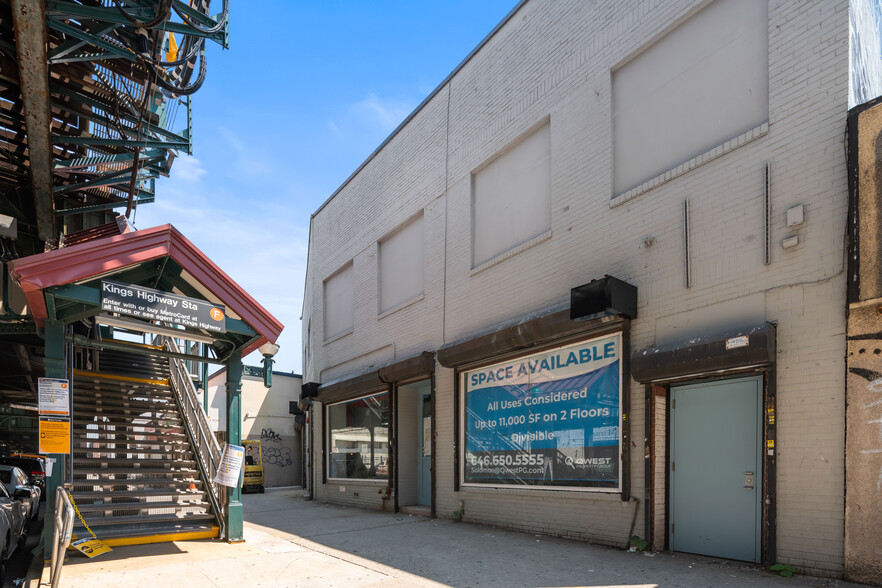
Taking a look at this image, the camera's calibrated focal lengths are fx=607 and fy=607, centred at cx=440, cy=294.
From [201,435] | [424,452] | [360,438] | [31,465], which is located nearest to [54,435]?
[201,435]

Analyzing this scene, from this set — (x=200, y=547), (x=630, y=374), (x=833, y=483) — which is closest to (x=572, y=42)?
(x=630, y=374)

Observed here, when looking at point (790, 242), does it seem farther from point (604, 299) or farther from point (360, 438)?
point (360, 438)

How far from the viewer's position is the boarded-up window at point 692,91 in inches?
309

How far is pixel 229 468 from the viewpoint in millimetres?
9367

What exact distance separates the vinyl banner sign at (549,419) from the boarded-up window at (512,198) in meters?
2.40

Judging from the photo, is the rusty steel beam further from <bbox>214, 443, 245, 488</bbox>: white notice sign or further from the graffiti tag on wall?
the graffiti tag on wall

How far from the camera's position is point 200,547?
9.12 metres

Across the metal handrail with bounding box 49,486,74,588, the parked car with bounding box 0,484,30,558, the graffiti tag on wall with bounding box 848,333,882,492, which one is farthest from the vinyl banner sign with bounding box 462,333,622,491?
the parked car with bounding box 0,484,30,558

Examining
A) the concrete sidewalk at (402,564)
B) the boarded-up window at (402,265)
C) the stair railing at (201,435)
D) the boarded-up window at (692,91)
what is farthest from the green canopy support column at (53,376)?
the boarded-up window at (692,91)

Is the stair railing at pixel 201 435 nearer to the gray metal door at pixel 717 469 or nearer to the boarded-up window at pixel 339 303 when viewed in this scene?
the boarded-up window at pixel 339 303

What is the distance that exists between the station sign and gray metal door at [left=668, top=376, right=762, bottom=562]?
22.3ft

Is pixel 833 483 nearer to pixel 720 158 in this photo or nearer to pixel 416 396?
pixel 720 158

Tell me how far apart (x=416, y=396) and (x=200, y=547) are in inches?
277

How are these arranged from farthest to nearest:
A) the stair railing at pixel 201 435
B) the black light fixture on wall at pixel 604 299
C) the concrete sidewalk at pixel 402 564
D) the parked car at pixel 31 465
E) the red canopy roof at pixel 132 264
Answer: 1. the parked car at pixel 31 465
2. the stair railing at pixel 201 435
3. the black light fixture on wall at pixel 604 299
4. the red canopy roof at pixel 132 264
5. the concrete sidewalk at pixel 402 564
